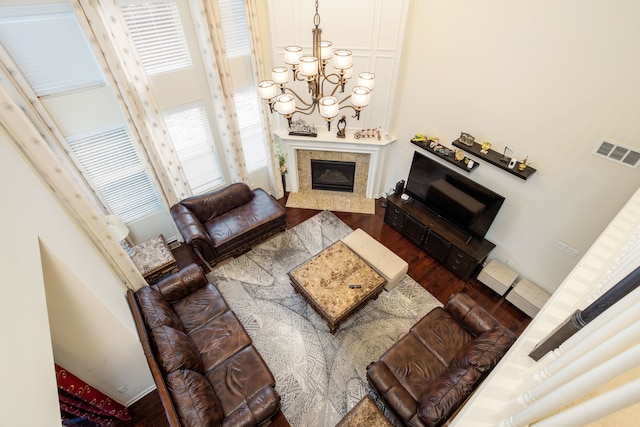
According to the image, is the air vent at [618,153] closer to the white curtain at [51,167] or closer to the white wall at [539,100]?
the white wall at [539,100]

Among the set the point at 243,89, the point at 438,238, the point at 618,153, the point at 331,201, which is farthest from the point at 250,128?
the point at 618,153

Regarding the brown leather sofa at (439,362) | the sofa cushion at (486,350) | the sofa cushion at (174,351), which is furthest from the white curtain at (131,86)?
the sofa cushion at (486,350)

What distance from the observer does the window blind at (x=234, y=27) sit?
4449 mm

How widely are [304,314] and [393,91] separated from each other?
385 cm

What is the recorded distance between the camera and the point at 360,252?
4883mm

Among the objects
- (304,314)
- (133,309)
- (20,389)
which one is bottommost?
(304,314)

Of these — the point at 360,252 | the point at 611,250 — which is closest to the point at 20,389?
the point at 611,250

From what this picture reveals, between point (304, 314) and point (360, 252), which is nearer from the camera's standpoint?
point (304, 314)

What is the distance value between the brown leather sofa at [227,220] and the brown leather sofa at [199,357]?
2.42 ft

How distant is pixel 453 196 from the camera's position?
4.89 m

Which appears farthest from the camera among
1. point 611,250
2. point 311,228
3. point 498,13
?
point 311,228

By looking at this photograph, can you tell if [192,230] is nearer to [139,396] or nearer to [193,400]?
[139,396]

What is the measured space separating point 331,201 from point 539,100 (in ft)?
12.5

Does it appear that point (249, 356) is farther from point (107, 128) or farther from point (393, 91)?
point (393, 91)
